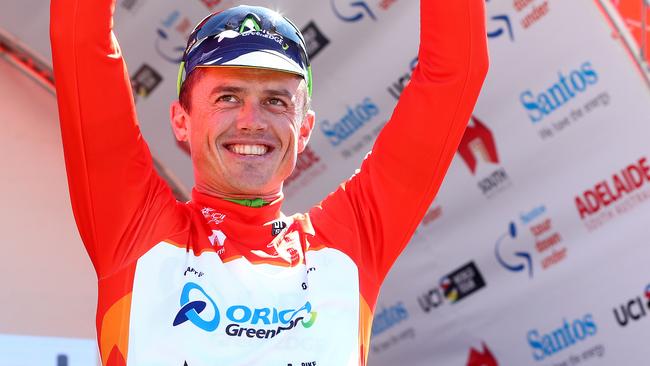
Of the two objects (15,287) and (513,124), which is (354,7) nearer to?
(513,124)

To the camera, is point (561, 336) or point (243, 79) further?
point (561, 336)

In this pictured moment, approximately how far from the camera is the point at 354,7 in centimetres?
383

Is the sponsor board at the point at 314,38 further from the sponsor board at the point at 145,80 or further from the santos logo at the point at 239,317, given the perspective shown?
the santos logo at the point at 239,317

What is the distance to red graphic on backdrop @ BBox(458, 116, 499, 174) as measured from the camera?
12.6ft

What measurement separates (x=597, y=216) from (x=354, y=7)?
3.55ft

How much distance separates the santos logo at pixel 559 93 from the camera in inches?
140

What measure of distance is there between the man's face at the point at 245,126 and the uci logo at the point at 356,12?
162 centimetres

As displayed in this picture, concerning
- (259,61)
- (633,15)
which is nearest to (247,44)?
(259,61)

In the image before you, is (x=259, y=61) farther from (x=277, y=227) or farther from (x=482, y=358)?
(x=482, y=358)

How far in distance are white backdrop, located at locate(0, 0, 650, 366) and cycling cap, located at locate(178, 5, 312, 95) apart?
1483mm

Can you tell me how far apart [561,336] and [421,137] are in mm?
1768

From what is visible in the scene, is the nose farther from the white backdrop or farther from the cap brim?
the white backdrop

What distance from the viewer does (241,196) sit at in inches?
88.9

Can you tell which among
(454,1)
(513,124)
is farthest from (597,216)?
(454,1)
